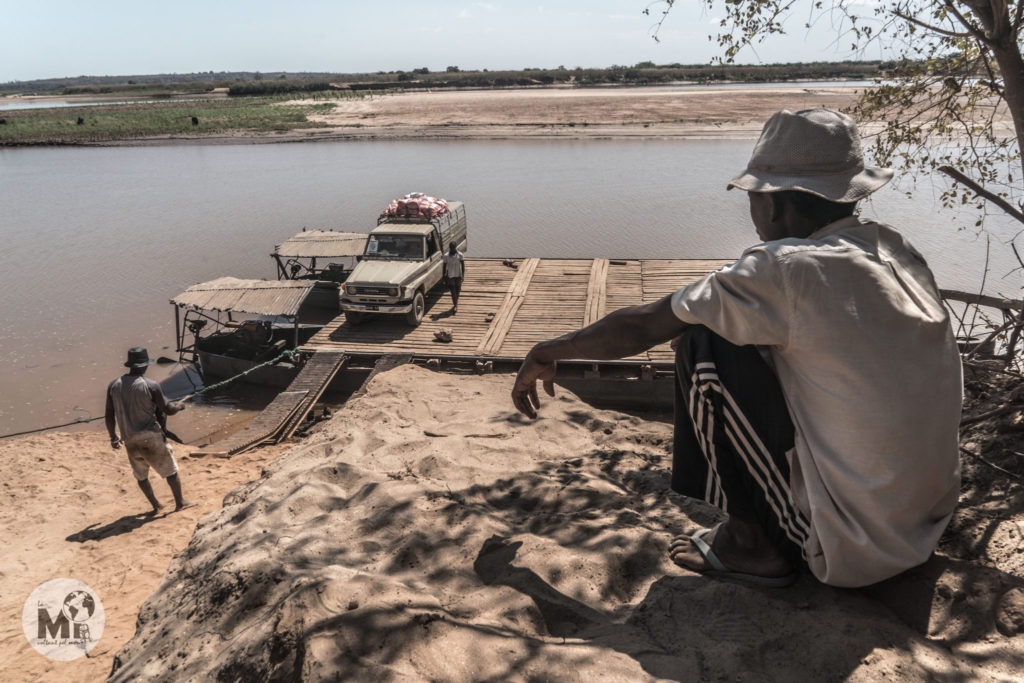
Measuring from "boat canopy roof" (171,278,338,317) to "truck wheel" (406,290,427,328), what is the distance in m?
1.75

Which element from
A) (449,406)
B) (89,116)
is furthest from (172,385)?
(89,116)

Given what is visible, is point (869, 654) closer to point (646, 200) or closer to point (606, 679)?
point (606, 679)

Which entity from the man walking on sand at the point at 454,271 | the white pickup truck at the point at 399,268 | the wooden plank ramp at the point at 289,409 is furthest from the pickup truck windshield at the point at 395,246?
the wooden plank ramp at the point at 289,409

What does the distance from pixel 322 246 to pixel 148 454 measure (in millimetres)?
8173

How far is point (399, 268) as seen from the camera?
1308 centimetres

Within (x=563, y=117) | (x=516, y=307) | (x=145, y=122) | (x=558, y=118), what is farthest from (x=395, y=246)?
(x=145, y=122)

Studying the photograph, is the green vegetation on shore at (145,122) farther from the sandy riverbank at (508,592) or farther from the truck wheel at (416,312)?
the sandy riverbank at (508,592)

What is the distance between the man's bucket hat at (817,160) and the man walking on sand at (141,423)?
669 centimetres

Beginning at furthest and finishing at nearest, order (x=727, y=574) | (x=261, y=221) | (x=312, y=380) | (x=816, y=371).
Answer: (x=261, y=221)
(x=312, y=380)
(x=727, y=574)
(x=816, y=371)

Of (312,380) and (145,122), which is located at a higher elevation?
(145,122)

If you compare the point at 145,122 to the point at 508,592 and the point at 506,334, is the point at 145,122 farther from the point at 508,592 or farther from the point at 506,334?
the point at 508,592

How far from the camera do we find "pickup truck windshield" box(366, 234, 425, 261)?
1359 cm

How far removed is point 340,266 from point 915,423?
1567 centimetres

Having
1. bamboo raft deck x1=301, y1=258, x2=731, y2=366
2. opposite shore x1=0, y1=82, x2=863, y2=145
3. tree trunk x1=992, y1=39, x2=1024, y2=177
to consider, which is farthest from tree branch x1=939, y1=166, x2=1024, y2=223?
opposite shore x1=0, y1=82, x2=863, y2=145
